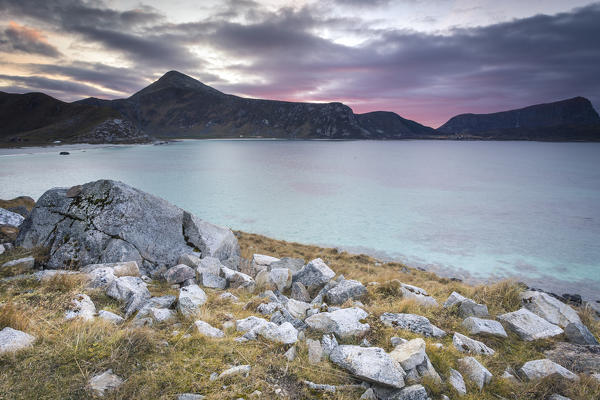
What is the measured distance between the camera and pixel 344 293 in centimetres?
794

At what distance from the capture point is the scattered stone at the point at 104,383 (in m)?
3.62

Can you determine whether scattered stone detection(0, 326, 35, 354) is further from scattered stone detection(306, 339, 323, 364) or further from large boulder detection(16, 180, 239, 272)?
large boulder detection(16, 180, 239, 272)

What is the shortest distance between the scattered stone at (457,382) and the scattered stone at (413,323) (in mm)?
1225

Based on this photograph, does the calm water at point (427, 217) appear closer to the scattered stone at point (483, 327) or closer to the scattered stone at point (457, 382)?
the scattered stone at point (483, 327)

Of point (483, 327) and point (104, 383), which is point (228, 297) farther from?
point (483, 327)

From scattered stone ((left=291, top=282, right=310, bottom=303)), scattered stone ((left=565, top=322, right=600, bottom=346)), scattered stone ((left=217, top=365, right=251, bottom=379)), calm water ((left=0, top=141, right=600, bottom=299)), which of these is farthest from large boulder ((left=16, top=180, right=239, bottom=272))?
calm water ((left=0, top=141, right=600, bottom=299))

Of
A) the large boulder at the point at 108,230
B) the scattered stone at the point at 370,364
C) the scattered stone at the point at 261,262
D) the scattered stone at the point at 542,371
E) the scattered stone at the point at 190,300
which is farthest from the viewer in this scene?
the scattered stone at the point at 261,262

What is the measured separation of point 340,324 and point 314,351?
1.02m

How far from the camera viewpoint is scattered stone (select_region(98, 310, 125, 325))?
544cm

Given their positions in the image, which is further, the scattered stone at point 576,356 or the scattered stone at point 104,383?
the scattered stone at point 576,356

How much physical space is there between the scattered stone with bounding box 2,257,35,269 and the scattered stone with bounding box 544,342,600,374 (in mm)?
13081

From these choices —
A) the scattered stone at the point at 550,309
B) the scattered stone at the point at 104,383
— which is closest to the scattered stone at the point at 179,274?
the scattered stone at the point at 104,383

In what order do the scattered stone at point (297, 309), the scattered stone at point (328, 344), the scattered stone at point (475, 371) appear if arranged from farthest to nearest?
the scattered stone at point (297, 309) < the scattered stone at point (328, 344) < the scattered stone at point (475, 371)

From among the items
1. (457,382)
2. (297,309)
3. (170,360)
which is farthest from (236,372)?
(457,382)
